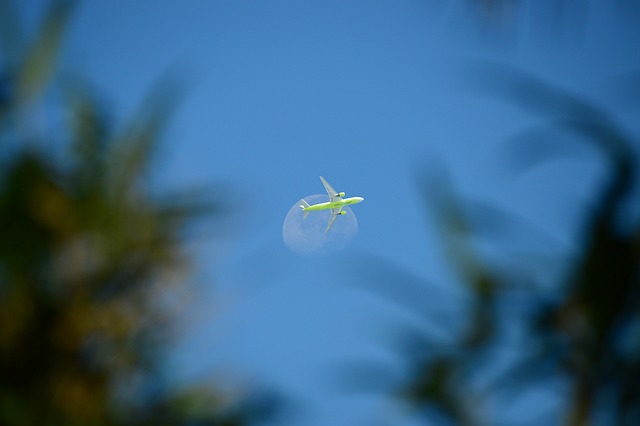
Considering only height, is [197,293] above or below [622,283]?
above

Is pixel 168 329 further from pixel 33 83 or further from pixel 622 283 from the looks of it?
pixel 622 283

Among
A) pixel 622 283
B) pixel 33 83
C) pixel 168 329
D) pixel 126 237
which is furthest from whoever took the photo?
pixel 168 329

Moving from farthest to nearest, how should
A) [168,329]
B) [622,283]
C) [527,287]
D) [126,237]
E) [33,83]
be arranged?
[168,329] < [126,237] < [33,83] < [527,287] < [622,283]

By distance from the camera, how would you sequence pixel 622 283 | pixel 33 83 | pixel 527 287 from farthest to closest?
1. pixel 33 83
2. pixel 527 287
3. pixel 622 283

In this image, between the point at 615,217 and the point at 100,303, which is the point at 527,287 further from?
the point at 100,303

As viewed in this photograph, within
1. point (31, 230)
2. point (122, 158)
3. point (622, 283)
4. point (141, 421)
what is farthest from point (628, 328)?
point (31, 230)

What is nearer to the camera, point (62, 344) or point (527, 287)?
point (527, 287)

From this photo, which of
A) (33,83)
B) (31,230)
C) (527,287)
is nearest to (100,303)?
(31,230)

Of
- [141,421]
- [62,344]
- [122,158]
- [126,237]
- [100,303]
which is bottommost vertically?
[141,421]

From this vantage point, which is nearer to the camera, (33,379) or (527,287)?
(527,287)
